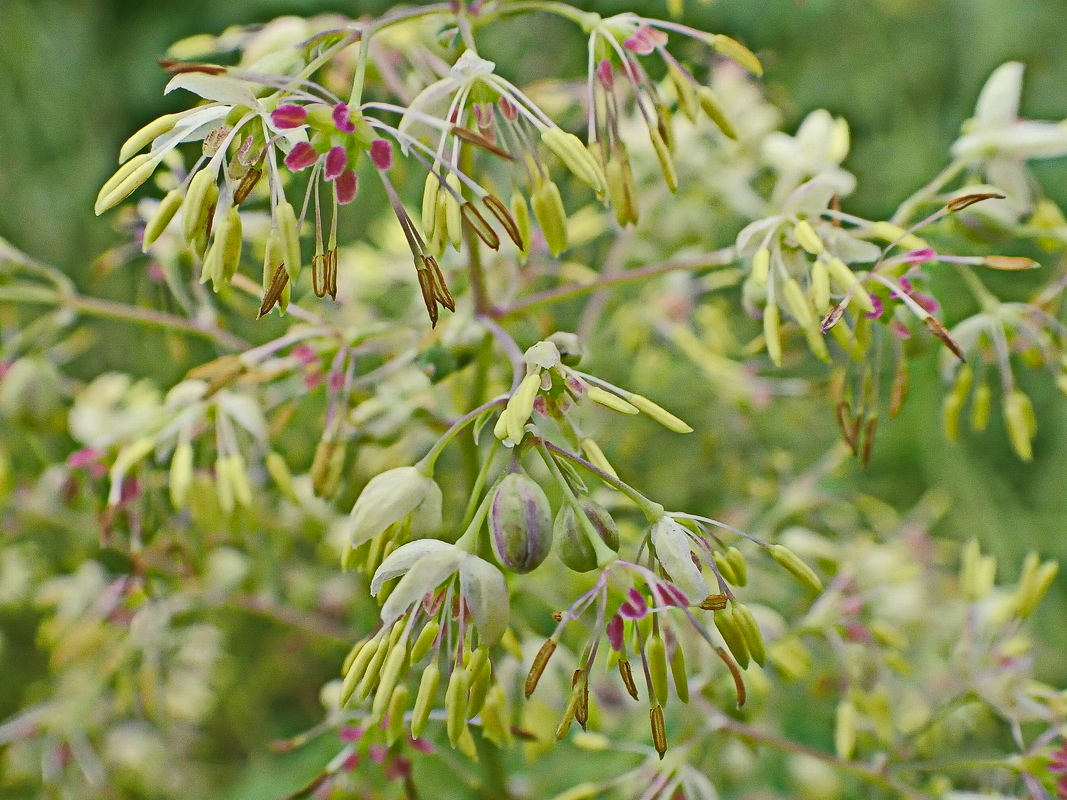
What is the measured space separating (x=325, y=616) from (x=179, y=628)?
18 centimetres

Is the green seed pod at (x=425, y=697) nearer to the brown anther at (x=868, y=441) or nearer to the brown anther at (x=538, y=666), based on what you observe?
the brown anther at (x=538, y=666)

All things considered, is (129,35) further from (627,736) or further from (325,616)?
(627,736)

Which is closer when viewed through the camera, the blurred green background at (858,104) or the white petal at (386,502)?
the white petal at (386,502)

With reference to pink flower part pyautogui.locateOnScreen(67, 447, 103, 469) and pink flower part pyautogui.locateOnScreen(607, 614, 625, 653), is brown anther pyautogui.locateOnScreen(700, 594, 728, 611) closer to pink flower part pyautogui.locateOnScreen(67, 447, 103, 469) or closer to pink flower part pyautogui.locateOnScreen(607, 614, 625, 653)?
pink flower part pyautogui.locateOnScreen(607, 614, 625, 653)

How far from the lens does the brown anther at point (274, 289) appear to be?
1.68 ft

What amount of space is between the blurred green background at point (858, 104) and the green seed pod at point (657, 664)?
1362 mm

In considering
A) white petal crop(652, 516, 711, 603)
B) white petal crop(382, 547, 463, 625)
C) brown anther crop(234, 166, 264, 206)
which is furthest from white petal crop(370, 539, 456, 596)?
brown anther crop(234, 166, 264, 206)

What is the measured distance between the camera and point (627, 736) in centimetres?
104

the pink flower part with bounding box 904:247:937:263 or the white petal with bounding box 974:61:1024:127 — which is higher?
the white petal with bounding box 974:61:1024:127

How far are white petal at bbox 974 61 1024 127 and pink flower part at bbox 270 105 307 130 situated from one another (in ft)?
1.74

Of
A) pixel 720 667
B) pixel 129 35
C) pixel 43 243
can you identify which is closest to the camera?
pixel 720 667

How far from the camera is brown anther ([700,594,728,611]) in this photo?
487 millimetres

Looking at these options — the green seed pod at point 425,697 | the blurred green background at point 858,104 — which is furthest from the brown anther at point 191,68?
the blurred green background at point 858,104

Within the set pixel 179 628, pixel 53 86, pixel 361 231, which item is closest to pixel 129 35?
pixel 53 86
